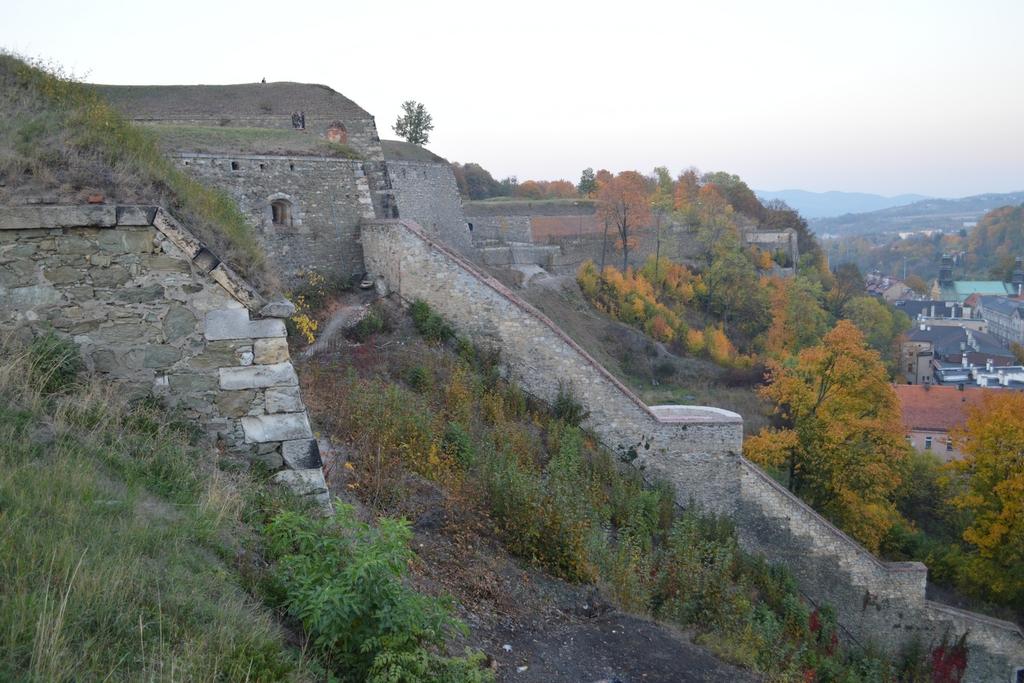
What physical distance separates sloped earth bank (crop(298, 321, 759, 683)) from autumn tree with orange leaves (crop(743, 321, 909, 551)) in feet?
41.1

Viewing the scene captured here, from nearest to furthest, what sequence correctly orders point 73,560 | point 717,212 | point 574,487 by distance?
point 73,560, point 574,487, point 717,212

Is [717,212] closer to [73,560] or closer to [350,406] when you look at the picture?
[350,406]

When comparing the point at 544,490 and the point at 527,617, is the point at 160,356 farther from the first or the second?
the point at 544,490

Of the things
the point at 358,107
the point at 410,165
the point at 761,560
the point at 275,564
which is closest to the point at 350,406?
the point at 275,564

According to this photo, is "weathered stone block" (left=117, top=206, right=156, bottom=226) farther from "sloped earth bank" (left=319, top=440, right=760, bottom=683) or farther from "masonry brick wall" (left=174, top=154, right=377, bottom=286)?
"masonry brick wall" (left=174, top=154, right=377, bottom=286)

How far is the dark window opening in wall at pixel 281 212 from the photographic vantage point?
47.7 ft

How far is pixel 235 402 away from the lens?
211 inches

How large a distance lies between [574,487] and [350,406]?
3141mm

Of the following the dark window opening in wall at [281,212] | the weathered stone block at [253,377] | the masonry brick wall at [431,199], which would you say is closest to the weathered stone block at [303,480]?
the weathered stone block at [253,377]

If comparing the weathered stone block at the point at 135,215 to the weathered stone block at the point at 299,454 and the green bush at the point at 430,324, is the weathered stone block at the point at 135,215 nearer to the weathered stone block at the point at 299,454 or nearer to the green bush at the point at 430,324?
the weathered stone block at the point at 299,454

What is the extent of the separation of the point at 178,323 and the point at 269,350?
26.9 inches

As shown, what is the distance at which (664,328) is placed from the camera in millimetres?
33375

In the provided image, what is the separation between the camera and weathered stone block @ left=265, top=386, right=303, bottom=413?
539 centimetres

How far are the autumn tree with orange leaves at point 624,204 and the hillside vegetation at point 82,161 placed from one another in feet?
116
